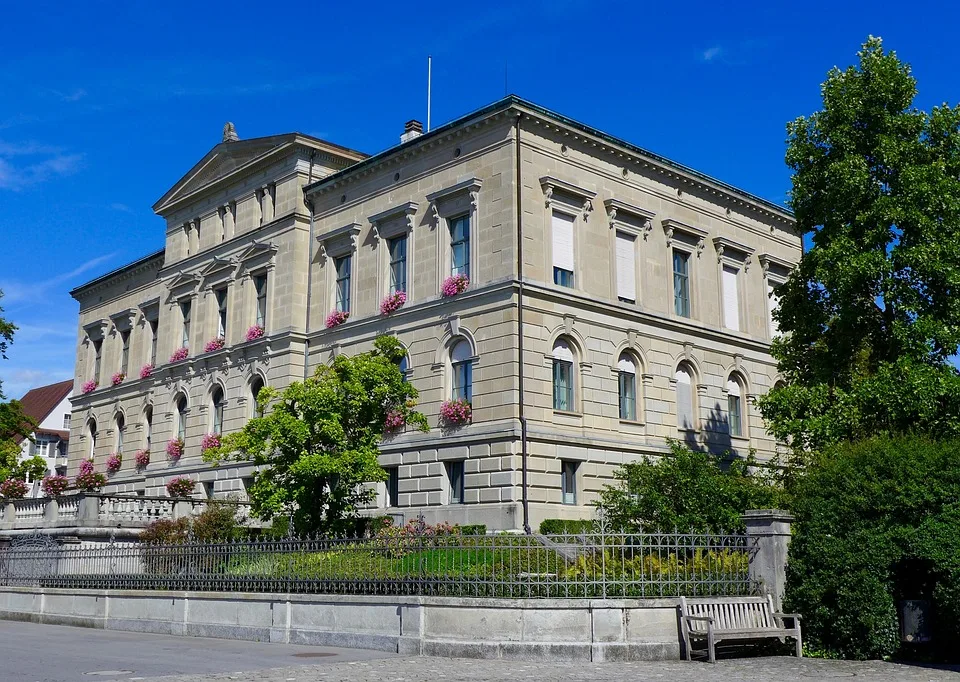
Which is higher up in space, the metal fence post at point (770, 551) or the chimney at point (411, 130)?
the chimney at point (411, 130)

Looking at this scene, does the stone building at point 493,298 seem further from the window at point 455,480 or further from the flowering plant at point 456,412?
the flowering plant at point 456,412

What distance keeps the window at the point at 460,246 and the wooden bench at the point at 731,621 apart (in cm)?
1799

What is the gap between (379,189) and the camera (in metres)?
37.4

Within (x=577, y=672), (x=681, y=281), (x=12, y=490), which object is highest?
(x=681, y=281)

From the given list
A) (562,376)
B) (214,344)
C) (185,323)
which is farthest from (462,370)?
(185,323)

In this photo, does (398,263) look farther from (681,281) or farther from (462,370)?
(681,281)

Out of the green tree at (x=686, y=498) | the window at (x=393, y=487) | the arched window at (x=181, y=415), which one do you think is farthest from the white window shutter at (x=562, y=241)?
the arched window at (x=181, y=415)

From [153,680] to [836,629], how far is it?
35.6 ft

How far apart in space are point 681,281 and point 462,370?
984 centimetres

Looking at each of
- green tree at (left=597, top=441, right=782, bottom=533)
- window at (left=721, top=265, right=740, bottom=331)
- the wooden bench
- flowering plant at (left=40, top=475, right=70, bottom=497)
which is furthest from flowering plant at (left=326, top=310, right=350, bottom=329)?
the wooden bench

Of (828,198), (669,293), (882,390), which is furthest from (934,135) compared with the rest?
(669,293)

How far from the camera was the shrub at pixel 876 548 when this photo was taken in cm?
1644

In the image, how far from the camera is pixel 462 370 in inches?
1316

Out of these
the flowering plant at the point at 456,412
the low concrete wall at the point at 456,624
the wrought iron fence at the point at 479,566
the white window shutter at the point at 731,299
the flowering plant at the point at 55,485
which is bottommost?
the low concrete wall at the point at 456,624
